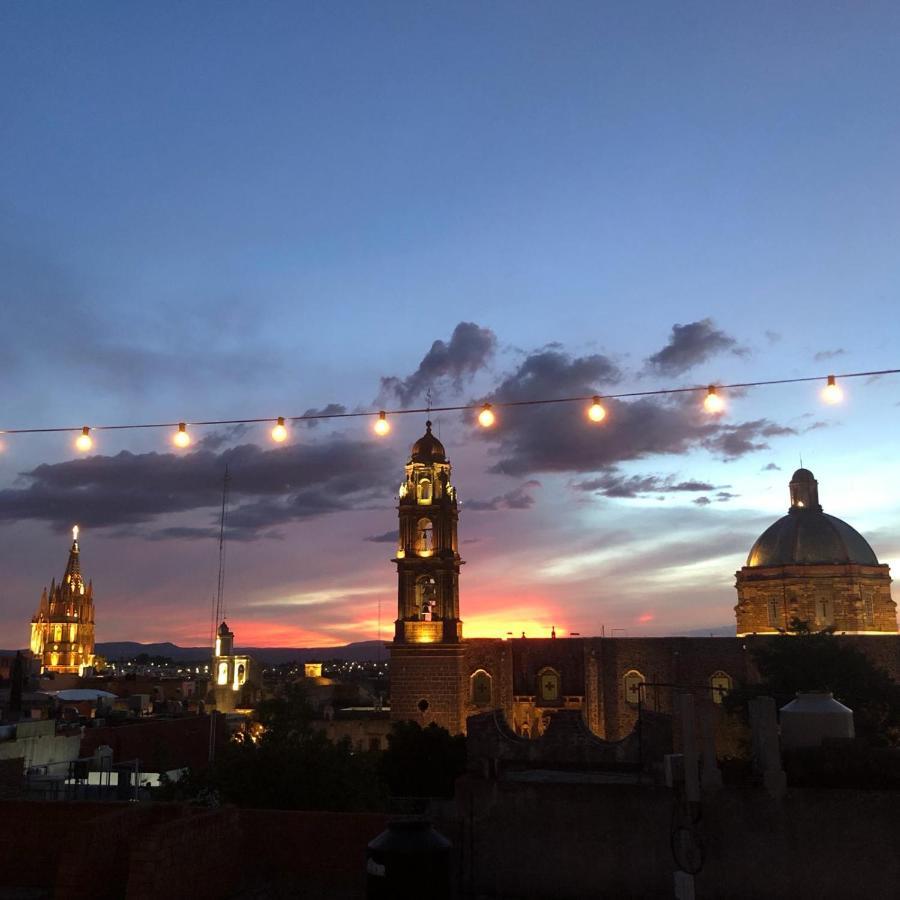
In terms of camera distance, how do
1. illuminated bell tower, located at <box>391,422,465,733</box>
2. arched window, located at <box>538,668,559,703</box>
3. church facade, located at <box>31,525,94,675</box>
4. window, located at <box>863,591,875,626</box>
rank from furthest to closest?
church facade, located at <box>31,525,94,675</box>
window, located at <box>863,591,875,626</box>
arched window, located at <box>538,668,559,703</box>
illuminated bell tower, located at <box>391,422,465,733</box>

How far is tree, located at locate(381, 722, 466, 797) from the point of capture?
121 ft

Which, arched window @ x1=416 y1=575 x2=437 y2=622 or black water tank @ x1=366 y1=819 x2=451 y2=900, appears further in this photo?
arched window @ x1=416 y1=575 x2=437 y2=622

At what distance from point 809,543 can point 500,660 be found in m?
25.3

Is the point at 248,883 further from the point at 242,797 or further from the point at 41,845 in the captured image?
the point at 242,797

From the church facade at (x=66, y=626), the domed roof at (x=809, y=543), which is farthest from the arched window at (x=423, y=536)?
the church facade at (x=66, y=626)

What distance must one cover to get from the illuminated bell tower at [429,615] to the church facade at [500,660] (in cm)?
5

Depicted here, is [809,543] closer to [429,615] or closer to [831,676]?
[831,676]

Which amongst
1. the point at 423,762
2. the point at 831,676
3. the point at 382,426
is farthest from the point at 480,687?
the point at 382,426

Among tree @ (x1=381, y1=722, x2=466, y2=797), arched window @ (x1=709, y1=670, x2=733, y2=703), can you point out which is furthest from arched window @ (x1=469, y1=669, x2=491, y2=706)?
arched window @ (x1=709, y1=670, x2=733, y2=703)

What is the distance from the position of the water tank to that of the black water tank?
20.4 ft

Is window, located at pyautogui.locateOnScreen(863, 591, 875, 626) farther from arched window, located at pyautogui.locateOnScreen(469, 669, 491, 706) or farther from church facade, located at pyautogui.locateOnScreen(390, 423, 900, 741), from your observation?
arched window, located at pyautogui.locateOnScreen(469, 669, 491, 706)

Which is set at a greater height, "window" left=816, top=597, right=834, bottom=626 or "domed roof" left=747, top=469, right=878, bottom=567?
"domed roof" left=747, top=469, right=878, bottom=567

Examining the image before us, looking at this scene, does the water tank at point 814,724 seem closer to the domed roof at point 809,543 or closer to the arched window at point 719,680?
the arched window at point 719,680

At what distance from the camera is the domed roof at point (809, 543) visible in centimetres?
5941
